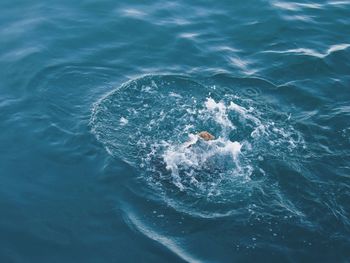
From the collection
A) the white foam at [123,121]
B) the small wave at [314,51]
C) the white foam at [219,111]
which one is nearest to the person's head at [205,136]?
the white foam at [219,111]

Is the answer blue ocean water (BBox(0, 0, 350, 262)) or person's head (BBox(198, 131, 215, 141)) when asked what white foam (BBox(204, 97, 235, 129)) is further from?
person's head (BBox(198, 131, 215, 141))

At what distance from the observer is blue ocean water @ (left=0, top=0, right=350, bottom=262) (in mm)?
8891

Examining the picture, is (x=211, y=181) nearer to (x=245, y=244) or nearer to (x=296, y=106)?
(x=245, y=244)

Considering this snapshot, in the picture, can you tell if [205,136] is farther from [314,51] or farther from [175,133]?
[314,51]

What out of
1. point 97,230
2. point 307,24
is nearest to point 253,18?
point 307,24

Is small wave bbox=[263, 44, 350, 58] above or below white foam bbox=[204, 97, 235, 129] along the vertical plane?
above

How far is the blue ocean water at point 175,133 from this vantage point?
8.89 m

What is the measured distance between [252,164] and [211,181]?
3.31 ft

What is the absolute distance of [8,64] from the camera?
13.6m

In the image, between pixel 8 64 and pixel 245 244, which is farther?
pixel 8 64

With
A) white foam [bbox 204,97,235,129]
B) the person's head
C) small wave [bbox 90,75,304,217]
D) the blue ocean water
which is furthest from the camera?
white foam [bbox 204,97,235,129]

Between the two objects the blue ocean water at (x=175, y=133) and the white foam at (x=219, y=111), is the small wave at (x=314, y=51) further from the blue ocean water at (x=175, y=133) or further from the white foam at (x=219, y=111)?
the white foam at (x=219, y=111)

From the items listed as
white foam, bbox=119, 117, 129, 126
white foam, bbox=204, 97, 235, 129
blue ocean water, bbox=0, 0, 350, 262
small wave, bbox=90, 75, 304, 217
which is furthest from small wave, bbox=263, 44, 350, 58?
white foam, bbox=119, 117, 129, 126

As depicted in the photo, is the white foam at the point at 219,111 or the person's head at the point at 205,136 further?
the white foam at the point at 219,111
